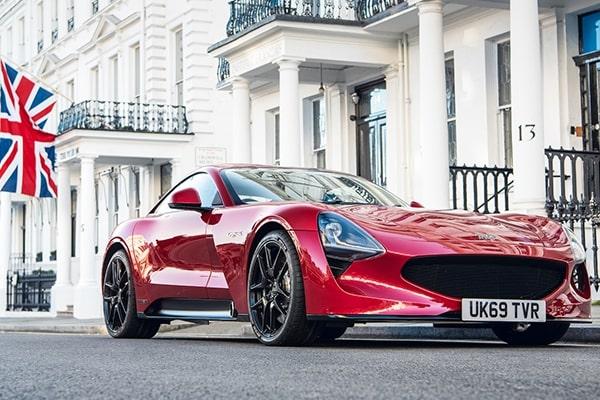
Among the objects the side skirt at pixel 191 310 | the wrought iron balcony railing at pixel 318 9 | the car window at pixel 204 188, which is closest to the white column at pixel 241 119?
the wrought iron balcony railing at pixel 318 9

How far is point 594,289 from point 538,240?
5.97 metres

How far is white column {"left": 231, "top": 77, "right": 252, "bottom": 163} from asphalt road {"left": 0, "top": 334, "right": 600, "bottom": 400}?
1381 cm

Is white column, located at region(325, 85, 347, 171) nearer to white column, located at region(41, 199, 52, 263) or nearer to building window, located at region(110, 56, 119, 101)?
building window, located at region(110, 56, 119, 101)

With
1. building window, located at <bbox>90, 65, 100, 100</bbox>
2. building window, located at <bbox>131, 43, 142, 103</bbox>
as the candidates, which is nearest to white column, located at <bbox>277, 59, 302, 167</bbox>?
building window, located at <bbox>131, 43, 142, 103</bbox>

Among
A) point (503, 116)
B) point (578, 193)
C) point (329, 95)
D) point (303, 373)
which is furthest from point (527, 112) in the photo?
point (303, 373)

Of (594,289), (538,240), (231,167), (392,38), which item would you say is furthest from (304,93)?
(538,240)

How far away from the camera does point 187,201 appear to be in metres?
8.63

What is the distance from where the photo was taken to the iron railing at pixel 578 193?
43.0 feet

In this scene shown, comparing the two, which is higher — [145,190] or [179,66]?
[179,66]

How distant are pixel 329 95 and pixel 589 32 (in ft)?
23.2

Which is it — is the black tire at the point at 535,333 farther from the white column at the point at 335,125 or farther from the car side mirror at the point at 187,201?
the white column at the point at 335,125

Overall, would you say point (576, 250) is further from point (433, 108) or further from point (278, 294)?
point (433, 108)

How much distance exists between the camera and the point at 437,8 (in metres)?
16.5

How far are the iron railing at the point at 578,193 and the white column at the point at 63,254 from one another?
50.1ft
